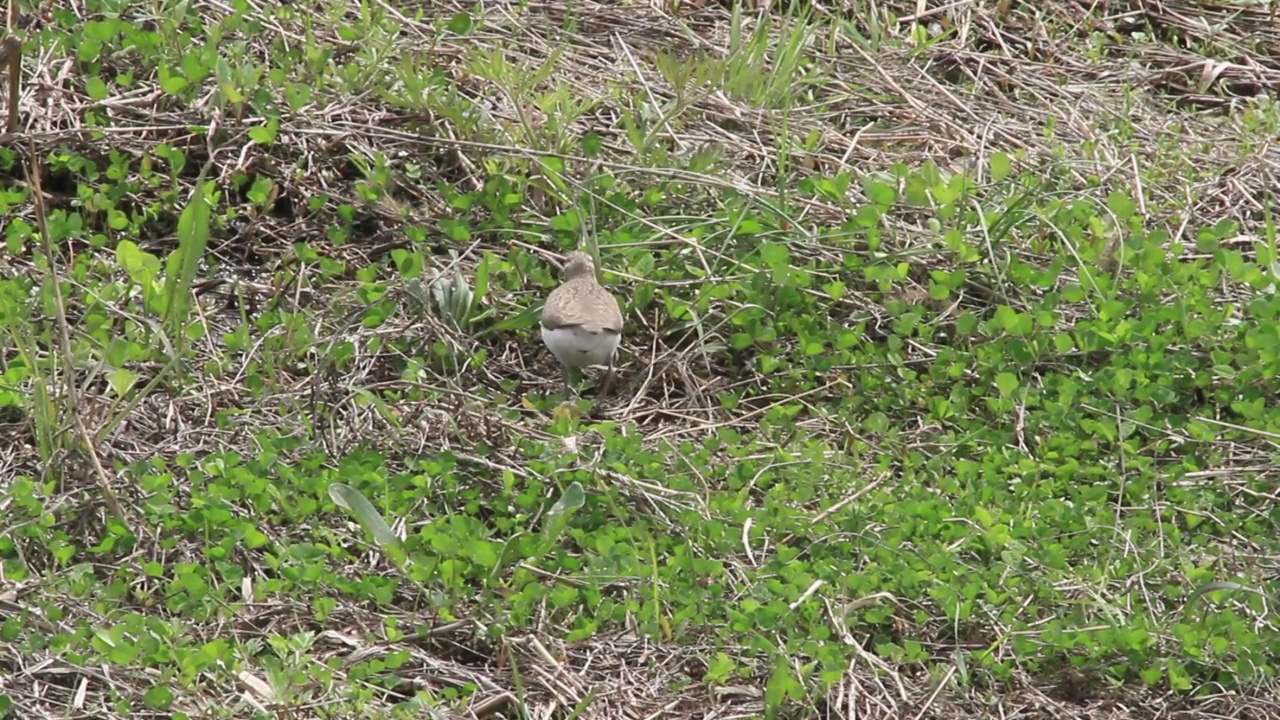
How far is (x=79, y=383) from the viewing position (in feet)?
14.4

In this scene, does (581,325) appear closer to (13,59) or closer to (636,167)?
(636,167)

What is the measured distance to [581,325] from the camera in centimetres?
455

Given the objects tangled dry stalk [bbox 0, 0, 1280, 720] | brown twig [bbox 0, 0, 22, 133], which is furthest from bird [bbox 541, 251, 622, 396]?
→ brown twig [bbox 0, 0, 22, 133]

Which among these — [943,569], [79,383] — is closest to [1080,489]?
[943,569]

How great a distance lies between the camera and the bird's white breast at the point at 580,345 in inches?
180

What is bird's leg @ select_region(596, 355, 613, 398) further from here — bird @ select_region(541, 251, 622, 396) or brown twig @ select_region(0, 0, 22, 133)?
brown twig @ select_region(0, 0, 22, 133)

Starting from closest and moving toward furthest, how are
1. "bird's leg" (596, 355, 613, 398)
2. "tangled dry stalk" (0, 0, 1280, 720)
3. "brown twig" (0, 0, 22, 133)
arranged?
1. "tangled dry stalk" (0, 0, 1280, 720)
2. "brown twig" (0, 0, 22, 133)
3. "bird's leg" (596, 355, 613, 398)

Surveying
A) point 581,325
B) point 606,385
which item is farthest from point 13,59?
point 606,385

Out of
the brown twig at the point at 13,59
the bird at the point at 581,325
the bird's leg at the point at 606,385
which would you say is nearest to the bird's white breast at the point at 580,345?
the bird at the point at 581,325

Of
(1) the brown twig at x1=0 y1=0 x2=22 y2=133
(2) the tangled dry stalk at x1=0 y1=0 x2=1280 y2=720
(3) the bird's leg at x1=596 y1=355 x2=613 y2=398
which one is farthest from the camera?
(3) the bird's leg at x1=596 y1=355 x2=613 y2=398

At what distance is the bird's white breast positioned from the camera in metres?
4.57

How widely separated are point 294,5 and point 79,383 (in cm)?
206

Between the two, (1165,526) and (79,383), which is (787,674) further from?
(79,383)

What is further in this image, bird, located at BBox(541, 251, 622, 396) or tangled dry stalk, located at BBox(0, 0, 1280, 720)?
bird, located at BBox(541, 251, 622, 396)
